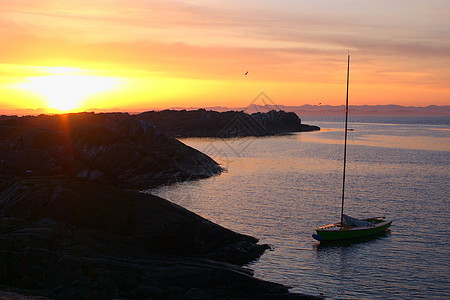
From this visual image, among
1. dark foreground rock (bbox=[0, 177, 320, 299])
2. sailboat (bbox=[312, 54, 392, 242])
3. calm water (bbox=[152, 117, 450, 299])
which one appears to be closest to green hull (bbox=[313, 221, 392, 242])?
sailboat (bbox=[312, 54, 392, 242])

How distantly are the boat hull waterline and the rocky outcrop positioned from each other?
38.3m

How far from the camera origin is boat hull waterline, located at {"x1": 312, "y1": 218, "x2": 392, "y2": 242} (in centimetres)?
4062

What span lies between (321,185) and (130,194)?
44.5m

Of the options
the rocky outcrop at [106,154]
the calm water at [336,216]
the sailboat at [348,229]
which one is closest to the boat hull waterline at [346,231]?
the sailboat at [348,229]

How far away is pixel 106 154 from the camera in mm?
78062

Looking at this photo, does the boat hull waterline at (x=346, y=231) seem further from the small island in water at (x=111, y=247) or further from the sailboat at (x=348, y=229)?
the small island in water at (x=111, y=247)

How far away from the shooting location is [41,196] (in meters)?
32.9

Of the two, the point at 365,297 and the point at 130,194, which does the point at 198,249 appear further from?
the point at 365,297

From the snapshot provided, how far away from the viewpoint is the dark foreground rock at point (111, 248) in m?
22.9

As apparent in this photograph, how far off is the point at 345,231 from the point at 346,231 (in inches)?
3.9

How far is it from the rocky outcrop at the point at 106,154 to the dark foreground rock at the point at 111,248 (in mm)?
36466

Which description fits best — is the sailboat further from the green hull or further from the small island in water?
the small island in water

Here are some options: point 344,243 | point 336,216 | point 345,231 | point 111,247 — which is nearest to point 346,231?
point 345,231

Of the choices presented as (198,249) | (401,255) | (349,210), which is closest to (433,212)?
(349,210)
